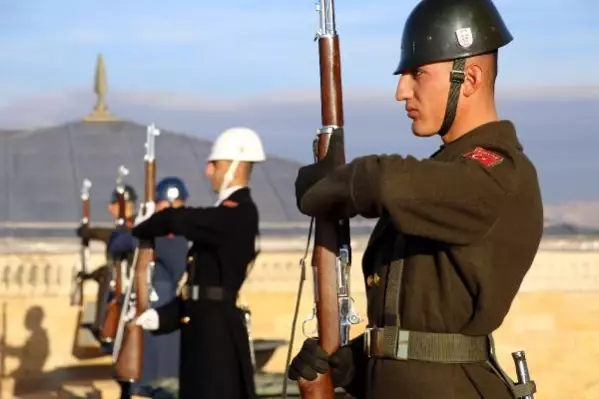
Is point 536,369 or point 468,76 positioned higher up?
point 468,76

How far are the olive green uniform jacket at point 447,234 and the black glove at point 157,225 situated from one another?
4.55 metres

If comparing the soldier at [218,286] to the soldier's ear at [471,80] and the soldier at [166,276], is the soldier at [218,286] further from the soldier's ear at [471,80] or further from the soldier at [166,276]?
the soldier's ear at [471,80]

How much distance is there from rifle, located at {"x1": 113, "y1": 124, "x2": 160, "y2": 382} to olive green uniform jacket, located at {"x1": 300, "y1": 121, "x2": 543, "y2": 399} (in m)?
5.42

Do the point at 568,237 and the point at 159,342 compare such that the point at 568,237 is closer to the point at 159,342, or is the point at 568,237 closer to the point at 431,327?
the point at 159,342

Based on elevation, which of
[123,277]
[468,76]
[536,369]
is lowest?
[536,369]

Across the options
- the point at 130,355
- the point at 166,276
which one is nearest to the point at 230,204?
the point at 130,355

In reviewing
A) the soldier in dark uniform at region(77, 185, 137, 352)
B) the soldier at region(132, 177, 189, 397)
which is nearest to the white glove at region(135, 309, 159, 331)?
the soldier at region(132, 177, 189, 397)

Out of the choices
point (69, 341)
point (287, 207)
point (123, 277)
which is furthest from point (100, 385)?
point (287, 207)

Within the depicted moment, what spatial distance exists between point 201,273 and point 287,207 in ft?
80.7

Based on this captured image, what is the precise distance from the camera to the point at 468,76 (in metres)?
4.30

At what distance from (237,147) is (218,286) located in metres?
0.84

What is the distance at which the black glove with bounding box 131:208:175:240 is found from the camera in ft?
29.3

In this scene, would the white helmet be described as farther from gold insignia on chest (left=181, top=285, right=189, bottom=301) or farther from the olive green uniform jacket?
the olive green uniform jacket

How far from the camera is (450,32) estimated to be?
14.1ft
